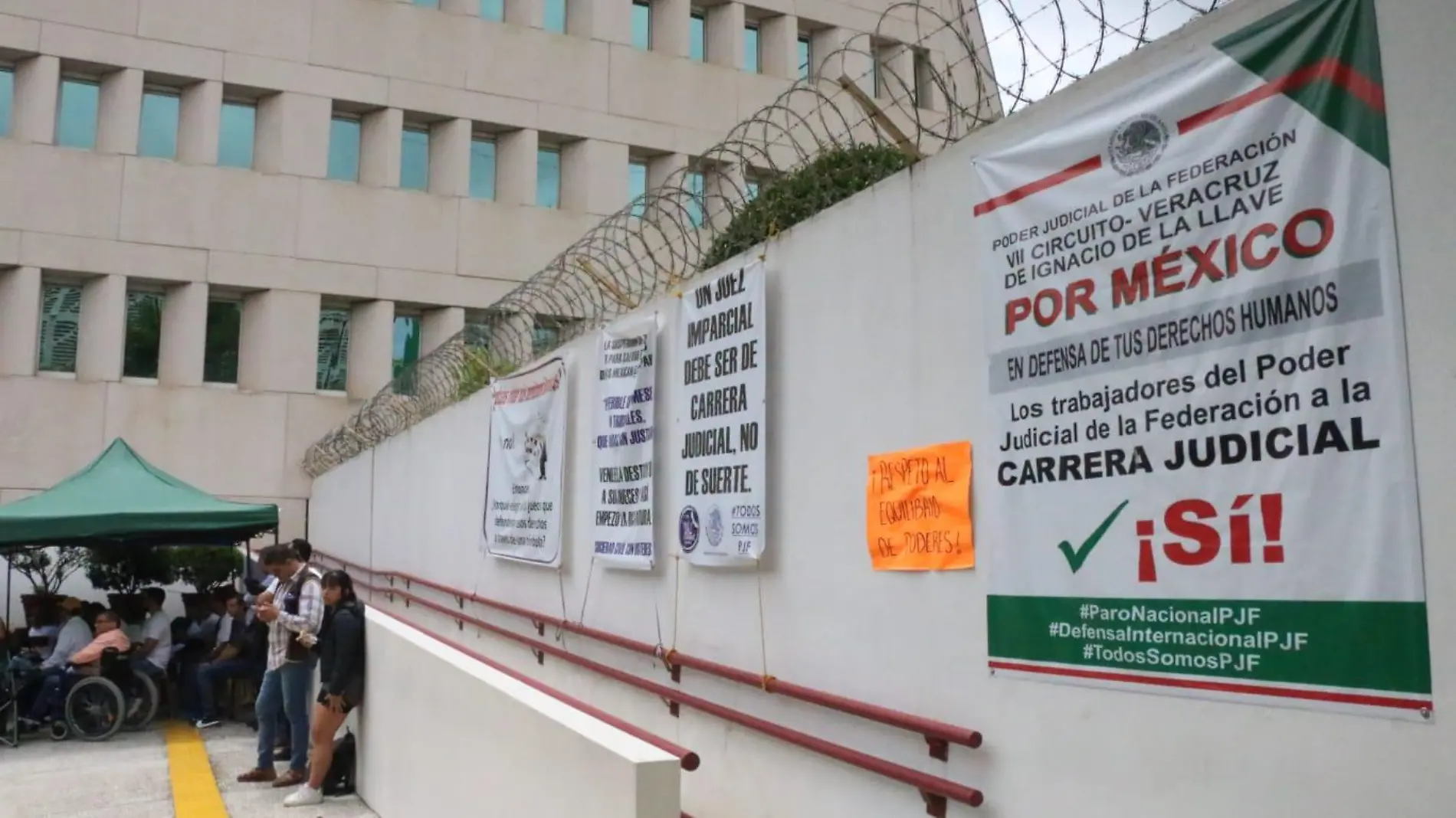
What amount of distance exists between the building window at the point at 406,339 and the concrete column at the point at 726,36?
8.25 metres

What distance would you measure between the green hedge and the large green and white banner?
6.29ft

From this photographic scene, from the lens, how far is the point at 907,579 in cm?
445

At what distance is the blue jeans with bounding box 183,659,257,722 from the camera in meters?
11.8

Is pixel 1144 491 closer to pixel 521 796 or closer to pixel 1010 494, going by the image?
pixel 1010 494

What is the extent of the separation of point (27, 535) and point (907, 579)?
32.9 ft

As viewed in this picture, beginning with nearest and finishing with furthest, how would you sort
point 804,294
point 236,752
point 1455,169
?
point 1455,169 → point 804,294 → point 236,752

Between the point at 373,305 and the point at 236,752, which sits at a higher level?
the point at 373,305

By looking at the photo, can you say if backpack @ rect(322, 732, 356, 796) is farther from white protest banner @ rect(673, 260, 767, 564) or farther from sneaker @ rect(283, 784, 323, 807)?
white protest banner @ rect(673, 260, 767, 564)

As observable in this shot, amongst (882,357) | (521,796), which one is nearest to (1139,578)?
(882,357)

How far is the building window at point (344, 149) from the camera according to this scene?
72.5 feet

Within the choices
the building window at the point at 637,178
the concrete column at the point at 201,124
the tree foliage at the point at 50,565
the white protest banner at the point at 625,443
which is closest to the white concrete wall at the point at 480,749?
the white protest banner at the point at 625,443

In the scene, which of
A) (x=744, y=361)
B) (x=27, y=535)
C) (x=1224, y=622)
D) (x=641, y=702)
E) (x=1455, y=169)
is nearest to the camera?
(x=1455, y=169)

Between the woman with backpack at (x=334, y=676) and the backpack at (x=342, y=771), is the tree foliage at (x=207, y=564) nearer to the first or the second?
the backpack at (x=342, y=771)

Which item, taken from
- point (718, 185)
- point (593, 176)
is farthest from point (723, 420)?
point (593, 176)
